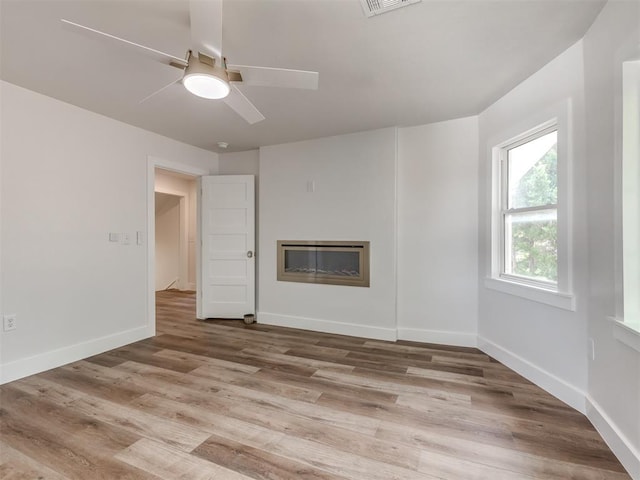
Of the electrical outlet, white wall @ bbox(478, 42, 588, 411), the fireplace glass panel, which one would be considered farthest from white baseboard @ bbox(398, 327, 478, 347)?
the electrical outlet

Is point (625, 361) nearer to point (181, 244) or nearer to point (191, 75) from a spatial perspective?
point (191, 75)

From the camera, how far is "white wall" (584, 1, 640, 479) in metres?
1.53

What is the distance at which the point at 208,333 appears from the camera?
3746 mm

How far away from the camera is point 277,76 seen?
1716 mm

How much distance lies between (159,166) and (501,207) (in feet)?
12.7

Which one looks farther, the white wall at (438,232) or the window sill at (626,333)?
the white wall at (438,232)

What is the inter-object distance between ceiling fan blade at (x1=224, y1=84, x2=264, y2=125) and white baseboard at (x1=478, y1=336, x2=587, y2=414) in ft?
9.52

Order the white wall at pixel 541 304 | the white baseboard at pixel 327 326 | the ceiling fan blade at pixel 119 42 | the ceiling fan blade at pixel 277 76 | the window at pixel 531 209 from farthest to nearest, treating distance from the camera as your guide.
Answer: the white baseboard at pixel 327 326
the window at pixel 531 209
the white wall at pixel 541 304
the ceiling fan blade at pixel 277 76
the ceiling fan blade at pixel 119 42

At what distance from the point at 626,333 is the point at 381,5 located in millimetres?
2107

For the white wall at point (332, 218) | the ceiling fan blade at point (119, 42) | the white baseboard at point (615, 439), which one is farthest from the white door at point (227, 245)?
the white baseboard at point (615, 439)

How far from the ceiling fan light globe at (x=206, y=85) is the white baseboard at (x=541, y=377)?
117 inches

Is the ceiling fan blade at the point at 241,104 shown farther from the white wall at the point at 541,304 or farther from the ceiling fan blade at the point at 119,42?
the white wall at the point at 541,304

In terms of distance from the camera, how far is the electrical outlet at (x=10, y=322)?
2457 mm

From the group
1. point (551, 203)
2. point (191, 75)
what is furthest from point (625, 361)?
point (191, 75)
